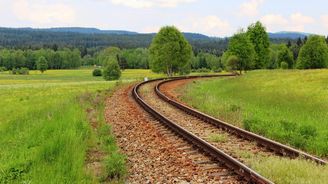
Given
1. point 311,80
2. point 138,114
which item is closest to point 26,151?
point 138,114

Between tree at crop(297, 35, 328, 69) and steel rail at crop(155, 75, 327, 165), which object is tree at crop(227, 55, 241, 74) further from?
steel rail at crop(155, 75, 327, 165)

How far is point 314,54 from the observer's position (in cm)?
9938

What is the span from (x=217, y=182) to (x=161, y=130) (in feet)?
24.1

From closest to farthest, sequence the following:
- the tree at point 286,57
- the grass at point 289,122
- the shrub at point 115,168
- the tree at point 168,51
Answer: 1. the grass at point 289,122
2. the shrub at point 115,168
3. the tree at point 168,51
4. the tree at point 286,57

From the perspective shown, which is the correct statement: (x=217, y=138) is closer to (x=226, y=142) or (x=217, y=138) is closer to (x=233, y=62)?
(x=226, y=142)

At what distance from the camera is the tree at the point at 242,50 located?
86500mm

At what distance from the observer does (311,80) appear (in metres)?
35.3

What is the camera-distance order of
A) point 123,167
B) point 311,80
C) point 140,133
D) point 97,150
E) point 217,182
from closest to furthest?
1. point 217,182
2. point 123,167
3. point 97,150
4. point 140,133
5. point 311,80

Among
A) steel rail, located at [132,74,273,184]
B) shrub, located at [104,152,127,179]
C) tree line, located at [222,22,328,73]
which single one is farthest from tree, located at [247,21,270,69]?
shrub, located at [104,152,127,179]

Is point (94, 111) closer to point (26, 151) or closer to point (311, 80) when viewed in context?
point (26, 151)

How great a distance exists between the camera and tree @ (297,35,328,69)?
99.2 metres

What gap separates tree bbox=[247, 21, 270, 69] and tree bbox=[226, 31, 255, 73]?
5.59 metres

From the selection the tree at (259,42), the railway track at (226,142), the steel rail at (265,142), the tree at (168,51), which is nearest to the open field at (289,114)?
the steel rail at (265,142)

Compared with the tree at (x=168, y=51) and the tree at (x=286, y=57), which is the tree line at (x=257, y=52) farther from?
the tree at (x=286, y=57)
